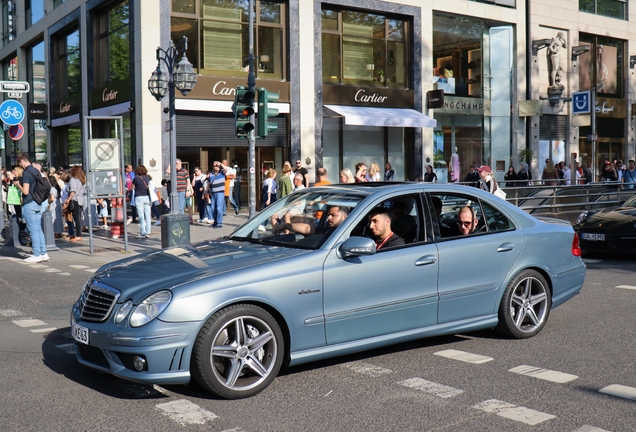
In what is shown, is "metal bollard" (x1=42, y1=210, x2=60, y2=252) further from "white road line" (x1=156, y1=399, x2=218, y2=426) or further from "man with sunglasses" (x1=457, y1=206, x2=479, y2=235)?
"white road line" (x1=156, y1=399, x2=218, y2=426)

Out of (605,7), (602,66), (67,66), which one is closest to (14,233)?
(67,66)

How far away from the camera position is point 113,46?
25172mm

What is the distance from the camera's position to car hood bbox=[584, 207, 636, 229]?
1274 centimetres

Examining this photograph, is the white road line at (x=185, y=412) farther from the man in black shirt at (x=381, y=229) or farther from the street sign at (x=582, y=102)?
the street sign at (x=582, y=102)

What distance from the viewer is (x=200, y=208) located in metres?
21.9

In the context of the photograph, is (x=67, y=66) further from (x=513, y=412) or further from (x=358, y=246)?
(x=513, y=412)

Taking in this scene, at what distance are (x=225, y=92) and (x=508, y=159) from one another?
46.0 feet

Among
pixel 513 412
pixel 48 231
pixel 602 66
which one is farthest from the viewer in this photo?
pixel 602 66

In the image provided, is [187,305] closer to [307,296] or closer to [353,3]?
[307,296]

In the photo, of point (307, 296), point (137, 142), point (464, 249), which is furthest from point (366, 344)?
point (137, 142)

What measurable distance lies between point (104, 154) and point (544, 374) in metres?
10.8

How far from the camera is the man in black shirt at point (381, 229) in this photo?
591 cm

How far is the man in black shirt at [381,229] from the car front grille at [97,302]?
2.14m

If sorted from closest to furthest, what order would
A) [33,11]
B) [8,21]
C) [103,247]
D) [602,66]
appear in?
[103,247] → [33,11] → [602,66] → [8,21]
